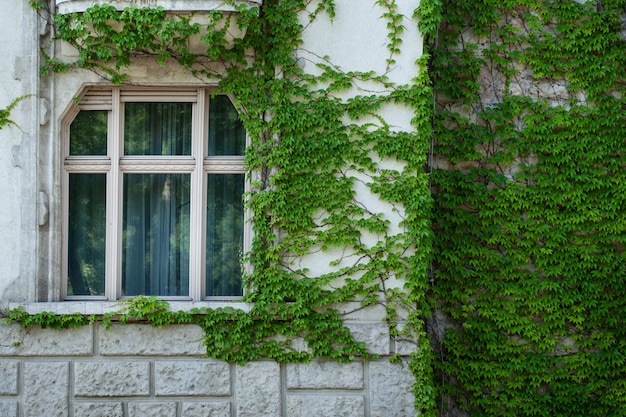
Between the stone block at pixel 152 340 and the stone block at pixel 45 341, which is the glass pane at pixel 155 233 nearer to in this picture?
the stone block at pixel 152 340

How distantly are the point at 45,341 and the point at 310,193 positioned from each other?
9.05 ft

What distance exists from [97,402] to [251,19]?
371 centimetres

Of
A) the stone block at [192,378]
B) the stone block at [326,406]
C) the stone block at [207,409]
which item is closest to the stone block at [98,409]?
the stone block at [192,378]

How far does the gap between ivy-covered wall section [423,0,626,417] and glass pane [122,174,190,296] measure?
2.47m

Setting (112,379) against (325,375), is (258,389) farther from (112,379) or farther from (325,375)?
(112,379)

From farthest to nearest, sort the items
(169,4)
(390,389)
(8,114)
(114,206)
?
(114,206) → (8,114) → (390,389) → (169,4)

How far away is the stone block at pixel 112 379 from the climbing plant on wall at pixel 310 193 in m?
0.44

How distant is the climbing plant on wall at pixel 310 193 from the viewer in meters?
6.30

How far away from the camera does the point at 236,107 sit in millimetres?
6555

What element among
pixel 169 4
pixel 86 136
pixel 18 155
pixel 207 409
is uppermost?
pixel 169 4

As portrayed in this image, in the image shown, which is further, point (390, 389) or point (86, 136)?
point (86, 136)

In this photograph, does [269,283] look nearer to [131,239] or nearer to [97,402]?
[131,239]

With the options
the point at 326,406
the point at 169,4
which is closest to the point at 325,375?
the point at 326,406

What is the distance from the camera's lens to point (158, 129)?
22.0 ft
